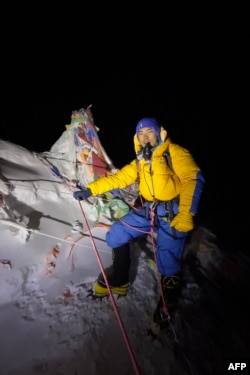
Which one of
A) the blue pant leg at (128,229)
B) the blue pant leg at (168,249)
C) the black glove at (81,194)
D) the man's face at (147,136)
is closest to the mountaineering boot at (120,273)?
the blue pant leg at (128,229)

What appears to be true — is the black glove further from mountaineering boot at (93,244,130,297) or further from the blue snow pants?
mountaineering boot at (93,244,130,297)

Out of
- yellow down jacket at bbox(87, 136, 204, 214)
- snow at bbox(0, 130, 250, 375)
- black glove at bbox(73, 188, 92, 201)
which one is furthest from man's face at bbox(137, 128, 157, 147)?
snow at bbox(0, 130, 250, 375)

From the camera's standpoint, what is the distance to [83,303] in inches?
143

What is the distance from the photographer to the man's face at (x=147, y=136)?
3.47m

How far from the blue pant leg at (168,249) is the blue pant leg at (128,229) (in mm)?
294

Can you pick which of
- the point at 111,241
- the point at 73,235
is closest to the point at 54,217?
the point at 73,235

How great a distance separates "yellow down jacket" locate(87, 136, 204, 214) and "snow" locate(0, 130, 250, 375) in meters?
1.03

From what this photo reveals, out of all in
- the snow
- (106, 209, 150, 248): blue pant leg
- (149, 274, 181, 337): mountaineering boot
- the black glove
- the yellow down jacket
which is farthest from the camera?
the black glove

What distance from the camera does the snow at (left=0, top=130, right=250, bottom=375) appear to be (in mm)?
2971

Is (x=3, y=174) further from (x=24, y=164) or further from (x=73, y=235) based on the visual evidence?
(x=73, y=235)

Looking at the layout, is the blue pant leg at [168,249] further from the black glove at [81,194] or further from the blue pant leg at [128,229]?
the black glove at [81,194]

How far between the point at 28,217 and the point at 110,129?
3772cm

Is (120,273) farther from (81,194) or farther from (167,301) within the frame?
(81,194)

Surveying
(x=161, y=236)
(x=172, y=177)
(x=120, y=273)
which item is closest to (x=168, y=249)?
(x=161, y=236)
